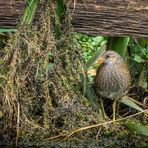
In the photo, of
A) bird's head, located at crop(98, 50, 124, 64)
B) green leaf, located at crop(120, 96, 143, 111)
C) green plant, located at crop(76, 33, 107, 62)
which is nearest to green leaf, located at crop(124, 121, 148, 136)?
green leaf, located at crop(120, 96, 143, 111)

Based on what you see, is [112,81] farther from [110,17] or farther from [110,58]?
[110,17]

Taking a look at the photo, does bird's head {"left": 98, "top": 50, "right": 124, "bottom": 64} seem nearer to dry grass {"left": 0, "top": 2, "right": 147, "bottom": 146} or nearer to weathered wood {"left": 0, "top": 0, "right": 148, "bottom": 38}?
weathered wood {"left": 0, "top": 0, "right": 148, "bottom": 38}

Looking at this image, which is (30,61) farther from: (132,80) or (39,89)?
(132,80)

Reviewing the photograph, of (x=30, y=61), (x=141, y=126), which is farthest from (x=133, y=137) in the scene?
(x=30, y=61)

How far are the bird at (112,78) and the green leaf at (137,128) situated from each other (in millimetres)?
452

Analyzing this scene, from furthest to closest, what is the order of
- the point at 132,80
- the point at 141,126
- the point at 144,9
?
the point at 132,80 → the point at 144,9 → the point at 141,126

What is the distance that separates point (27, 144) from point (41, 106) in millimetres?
346

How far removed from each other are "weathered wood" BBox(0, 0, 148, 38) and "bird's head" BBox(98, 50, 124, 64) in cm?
17

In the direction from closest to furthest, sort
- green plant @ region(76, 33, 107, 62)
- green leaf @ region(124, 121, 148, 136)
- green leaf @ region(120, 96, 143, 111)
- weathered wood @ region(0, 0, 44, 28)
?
1. green leaf @ region(124, 121, 148, 136)
2. weathered wood @ region(0, 0, 44, 28)
3. green leaf @ region(120, 96, 143, 111)
4. green plant @ region(76, 33, 107, 62)

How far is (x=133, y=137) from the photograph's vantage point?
544 cm

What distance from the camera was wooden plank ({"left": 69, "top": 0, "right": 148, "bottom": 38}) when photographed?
18.0ft

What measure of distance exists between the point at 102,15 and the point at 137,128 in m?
1.01

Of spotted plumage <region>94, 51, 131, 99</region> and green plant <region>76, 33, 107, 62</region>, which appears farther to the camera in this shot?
green plant <region>76, 33, 107, 62</region>

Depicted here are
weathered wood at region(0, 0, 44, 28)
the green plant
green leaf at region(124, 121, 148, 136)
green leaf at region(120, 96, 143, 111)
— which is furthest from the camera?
the green plant
